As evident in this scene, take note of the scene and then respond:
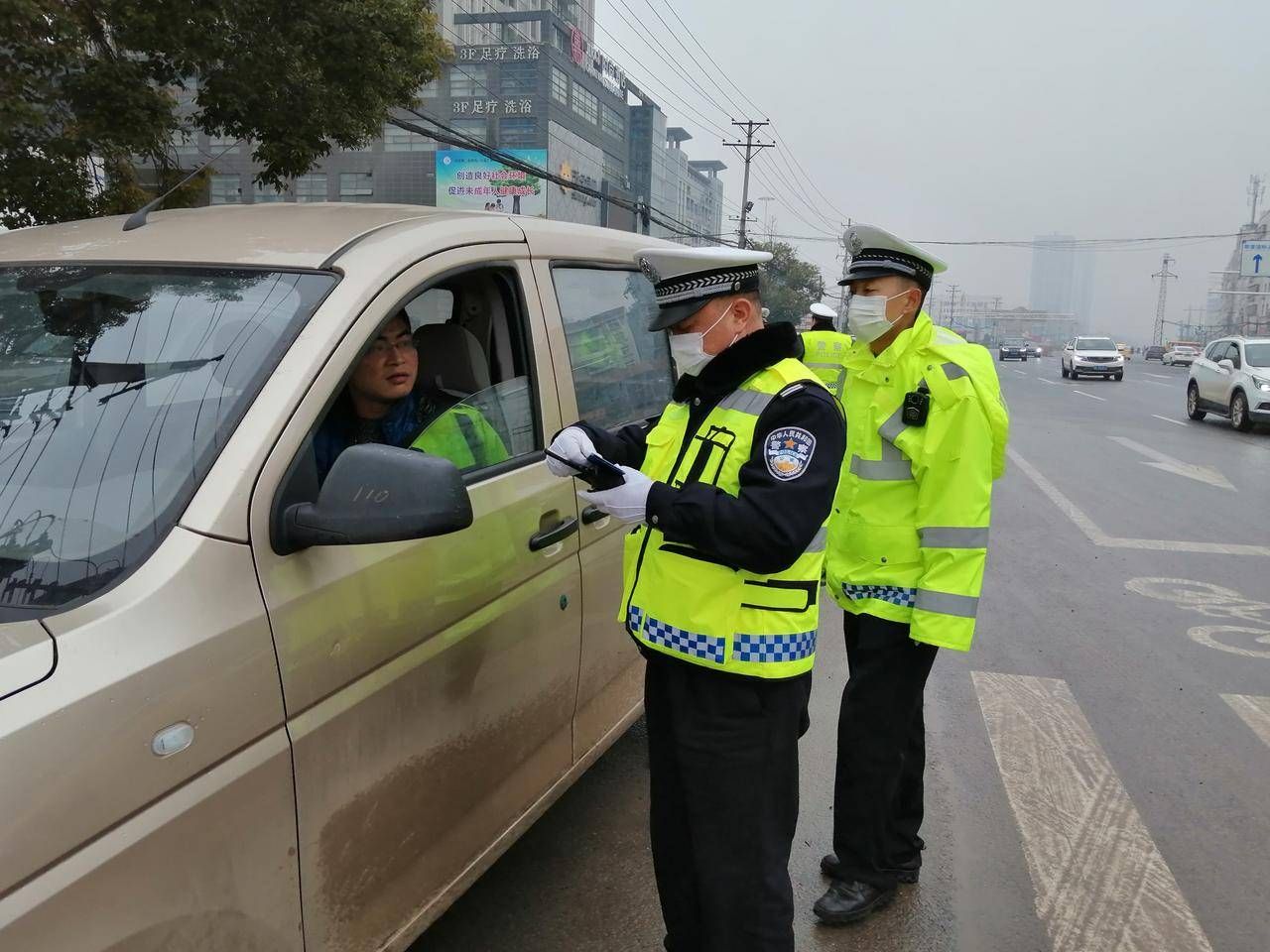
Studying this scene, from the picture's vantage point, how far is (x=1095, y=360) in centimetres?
3319

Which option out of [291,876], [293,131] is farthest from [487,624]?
[293,131]

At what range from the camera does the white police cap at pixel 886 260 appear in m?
2.73

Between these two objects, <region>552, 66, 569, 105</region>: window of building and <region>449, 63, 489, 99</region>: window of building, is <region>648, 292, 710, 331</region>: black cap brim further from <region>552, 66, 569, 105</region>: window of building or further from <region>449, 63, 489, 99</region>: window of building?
<region>552, 66, 569, 105</region>: window of building

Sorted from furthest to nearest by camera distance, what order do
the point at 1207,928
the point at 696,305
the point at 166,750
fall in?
1. the point at 1207,928
2. the point at 696,305
3. the point at 166,750

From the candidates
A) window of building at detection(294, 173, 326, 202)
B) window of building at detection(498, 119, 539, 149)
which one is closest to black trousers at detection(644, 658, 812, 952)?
window of building at detection(498, 119, 539, 149)

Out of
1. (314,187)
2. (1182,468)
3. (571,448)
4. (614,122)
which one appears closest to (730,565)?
(571,448)

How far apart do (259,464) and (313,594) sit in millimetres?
248

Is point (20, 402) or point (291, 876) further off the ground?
point (20, 402)

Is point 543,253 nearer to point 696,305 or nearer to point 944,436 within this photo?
point 696,305

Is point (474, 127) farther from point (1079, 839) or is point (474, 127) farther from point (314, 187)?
point (1079, 839)

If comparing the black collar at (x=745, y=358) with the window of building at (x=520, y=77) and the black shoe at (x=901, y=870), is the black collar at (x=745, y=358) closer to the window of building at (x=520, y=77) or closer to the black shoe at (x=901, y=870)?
the black shoe at (x=901, y=870)

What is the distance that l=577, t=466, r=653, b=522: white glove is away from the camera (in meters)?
1.96

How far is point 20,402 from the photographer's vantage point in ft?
6.14

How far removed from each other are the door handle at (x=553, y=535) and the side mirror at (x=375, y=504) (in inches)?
30.9
